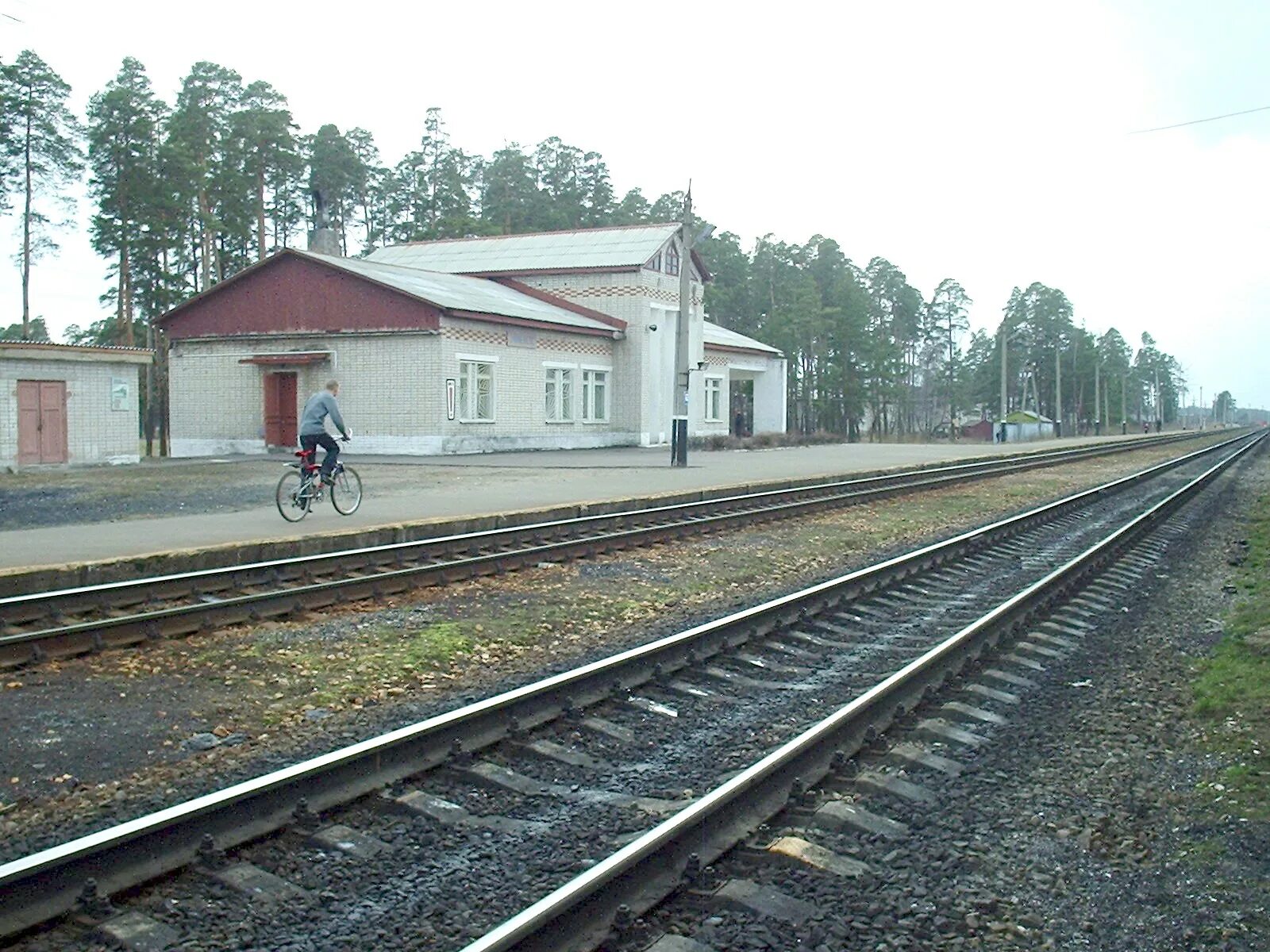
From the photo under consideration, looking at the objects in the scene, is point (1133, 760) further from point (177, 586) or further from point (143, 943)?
point (177, 586)

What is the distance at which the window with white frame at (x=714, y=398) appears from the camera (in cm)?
4984

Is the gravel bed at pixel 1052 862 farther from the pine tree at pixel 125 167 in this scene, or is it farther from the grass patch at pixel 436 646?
the pine tree at pixel 125 167

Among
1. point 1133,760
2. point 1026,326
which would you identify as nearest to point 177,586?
point 1133,760

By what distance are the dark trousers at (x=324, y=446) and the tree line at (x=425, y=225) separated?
3209 cm

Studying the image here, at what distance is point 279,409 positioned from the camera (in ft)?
120

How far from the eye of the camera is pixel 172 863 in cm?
447

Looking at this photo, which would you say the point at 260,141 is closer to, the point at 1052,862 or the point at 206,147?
the point at 206,147

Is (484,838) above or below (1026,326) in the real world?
below

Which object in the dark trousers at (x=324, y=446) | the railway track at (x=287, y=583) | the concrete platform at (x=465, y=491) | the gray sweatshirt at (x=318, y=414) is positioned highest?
the gray sweatshirt at (x=318, y=414)

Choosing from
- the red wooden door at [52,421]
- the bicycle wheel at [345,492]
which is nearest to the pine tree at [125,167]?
the red wooden door at [52,421]

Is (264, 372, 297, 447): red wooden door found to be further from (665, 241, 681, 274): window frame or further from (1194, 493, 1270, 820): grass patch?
(1194, 493, 1270, 820): grass patch

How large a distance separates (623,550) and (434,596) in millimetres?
3868

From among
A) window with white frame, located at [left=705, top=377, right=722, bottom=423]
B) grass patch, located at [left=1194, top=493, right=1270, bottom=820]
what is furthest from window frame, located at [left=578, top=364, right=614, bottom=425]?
grass patch, located at [left=1194, top=493, right=1270, bottom=820]

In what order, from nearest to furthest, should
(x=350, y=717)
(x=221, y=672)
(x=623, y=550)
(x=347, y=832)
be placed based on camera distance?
(x=347, y=832), (x=350, y=717), (x=221, y=672), (x=623, y=550)
